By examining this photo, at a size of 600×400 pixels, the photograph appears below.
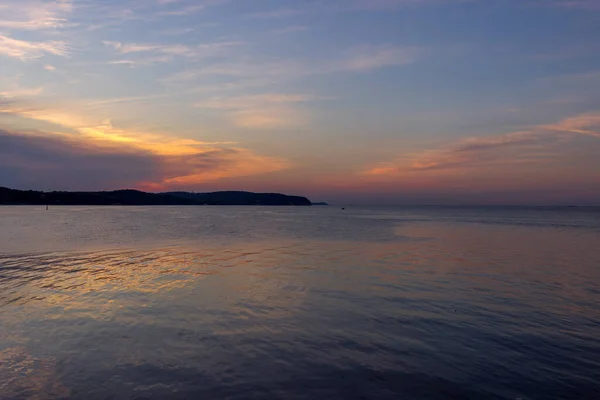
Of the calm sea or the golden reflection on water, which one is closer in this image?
the golden reflection on water

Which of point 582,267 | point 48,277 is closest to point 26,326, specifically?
point 48,277

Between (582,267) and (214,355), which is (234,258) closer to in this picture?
(214,355)

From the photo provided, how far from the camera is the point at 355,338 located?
1467 cm

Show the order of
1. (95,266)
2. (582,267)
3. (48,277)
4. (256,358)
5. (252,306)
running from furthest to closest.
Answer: (582,267), (95,266), (48,277), (252,306), (256,358)

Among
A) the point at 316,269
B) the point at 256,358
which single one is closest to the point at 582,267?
the point at 316,269


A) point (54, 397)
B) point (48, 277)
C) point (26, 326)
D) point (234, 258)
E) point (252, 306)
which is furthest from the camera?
point (234, 258)

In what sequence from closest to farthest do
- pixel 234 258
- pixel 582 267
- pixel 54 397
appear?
pixel 54 397
pixel 582 267
pixel 234 258

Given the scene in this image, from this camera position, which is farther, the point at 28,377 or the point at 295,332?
the point at 295,332

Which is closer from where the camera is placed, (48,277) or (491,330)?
(491,330)

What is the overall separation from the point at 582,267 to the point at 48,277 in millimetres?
40304

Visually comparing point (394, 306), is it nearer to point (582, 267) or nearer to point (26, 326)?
point (26, 326)

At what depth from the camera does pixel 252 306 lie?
1914cm

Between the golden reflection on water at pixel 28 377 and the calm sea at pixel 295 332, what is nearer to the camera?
the golden reflection on water at pixel 28 377

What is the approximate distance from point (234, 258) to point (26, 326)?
20905 millimetres
